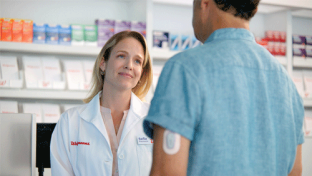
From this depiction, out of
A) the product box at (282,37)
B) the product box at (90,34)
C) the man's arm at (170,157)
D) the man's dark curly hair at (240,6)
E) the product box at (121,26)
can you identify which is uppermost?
the man's dark curly hair at (240,6)

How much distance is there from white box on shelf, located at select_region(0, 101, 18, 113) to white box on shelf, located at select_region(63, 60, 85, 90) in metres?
0.53

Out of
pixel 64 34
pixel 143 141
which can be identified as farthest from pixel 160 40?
pixel 143 141

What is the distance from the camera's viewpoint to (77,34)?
114 inches

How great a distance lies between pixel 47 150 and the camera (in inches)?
75.4

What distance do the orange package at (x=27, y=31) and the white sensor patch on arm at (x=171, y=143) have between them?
95.1 inches

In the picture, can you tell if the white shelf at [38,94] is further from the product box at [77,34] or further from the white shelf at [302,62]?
the white shelf at [302,62]

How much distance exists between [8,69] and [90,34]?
788 millimetres

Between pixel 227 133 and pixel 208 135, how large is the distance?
0.05 meters

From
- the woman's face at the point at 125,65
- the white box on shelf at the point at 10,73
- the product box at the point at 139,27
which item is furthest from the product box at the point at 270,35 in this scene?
the white box on shelf at the point at 10,73

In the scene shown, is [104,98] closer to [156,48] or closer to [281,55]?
[156,48]

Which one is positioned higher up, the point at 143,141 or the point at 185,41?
the point at 185,41

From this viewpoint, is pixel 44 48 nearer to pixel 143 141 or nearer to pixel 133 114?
pixel 133 114

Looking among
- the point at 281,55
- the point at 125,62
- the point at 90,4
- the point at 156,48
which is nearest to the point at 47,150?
the point at 125,62

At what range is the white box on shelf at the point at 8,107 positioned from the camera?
112 inches
